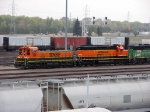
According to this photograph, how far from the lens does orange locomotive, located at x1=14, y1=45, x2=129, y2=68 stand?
34688 millimetres

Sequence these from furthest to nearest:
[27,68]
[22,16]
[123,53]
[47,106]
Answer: [22,16] → [123,53] → [27,68] → [47,106]

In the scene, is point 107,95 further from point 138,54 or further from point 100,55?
point 138,54

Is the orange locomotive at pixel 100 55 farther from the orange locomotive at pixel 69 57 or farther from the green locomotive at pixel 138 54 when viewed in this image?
the green locomotive at pixel 138 54

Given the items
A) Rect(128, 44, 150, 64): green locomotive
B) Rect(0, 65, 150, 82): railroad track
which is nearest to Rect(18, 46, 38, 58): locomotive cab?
Rect(0, 65, 150, 82): railroad track

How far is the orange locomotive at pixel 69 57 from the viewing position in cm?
3469

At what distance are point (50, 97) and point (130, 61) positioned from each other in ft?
88.1

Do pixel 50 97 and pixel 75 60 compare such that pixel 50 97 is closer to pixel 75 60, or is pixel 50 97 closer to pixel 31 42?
pixel 75 60

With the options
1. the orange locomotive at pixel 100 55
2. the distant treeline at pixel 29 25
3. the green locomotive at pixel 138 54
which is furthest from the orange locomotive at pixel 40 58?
the distant treeline at pixel 29 25

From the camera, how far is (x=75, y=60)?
123ft

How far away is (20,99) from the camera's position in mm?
14672

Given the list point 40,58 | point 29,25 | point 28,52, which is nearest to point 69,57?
point 40,58

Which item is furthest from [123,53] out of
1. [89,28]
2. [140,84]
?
[89,28]

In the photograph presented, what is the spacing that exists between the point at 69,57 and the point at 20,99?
22247 millimetres

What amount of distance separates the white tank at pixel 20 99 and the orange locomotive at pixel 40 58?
→ 19.0 metres
